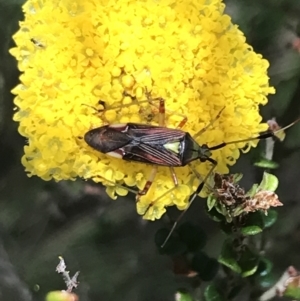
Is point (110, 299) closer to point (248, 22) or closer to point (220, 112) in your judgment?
point (220, 112)

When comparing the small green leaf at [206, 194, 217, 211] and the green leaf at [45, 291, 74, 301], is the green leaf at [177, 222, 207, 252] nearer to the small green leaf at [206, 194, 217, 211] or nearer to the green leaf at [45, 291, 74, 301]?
the small green leaf at [206, 194, 217, 211]

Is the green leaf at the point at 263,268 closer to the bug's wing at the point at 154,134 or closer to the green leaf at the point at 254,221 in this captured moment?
the green leaf at the point at 254,221

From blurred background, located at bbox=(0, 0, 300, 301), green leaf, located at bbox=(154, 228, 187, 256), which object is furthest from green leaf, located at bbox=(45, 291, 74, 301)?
green leaf, located at bbox=(154, 228, 187, 256)

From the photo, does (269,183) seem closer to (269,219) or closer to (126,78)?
(269,219)

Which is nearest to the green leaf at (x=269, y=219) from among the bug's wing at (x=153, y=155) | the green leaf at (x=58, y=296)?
the bug's wing at (x=153, y=155)

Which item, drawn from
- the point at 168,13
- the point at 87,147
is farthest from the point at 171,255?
the point at 168,13

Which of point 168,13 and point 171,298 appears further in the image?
point 171,298

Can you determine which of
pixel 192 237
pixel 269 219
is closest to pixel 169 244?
pixel 192 237
